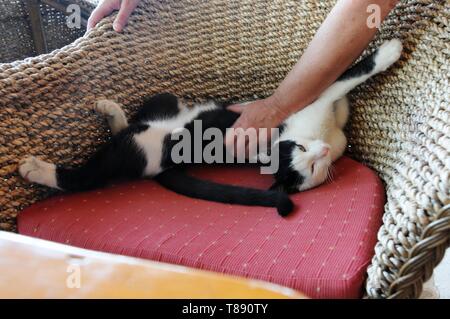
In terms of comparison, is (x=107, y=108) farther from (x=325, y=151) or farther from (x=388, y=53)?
(x=388, y=53)

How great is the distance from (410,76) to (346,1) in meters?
0.22

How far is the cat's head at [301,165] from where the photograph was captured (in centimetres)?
104

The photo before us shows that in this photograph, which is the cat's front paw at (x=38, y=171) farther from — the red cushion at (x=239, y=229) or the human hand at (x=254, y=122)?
the human hand at (x=254, y=122)

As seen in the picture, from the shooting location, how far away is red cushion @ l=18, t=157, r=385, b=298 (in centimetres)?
71

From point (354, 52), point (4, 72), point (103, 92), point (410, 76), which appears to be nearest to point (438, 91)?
point (410, 76)

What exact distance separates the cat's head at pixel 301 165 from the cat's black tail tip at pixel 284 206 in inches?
5.3

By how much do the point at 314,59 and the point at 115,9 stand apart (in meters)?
0.50

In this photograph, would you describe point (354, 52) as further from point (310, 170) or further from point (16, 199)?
point (16, 199)

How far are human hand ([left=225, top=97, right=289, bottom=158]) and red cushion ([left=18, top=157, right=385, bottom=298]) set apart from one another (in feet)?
0.63

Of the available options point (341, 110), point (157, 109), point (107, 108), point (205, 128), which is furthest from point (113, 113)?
point (341, 110)

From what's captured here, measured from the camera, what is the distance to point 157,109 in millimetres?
1128

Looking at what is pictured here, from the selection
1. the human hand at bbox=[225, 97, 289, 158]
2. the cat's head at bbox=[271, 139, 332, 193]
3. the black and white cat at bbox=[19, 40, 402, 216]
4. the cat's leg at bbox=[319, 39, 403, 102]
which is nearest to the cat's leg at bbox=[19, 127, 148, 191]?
the black and white cat at bbox=[19, 40, 402, 216]

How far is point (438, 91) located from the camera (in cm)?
88

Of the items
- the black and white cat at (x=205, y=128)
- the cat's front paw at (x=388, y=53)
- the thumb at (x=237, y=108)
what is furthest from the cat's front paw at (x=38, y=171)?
the cat's front paw at (x=388, y=53)
